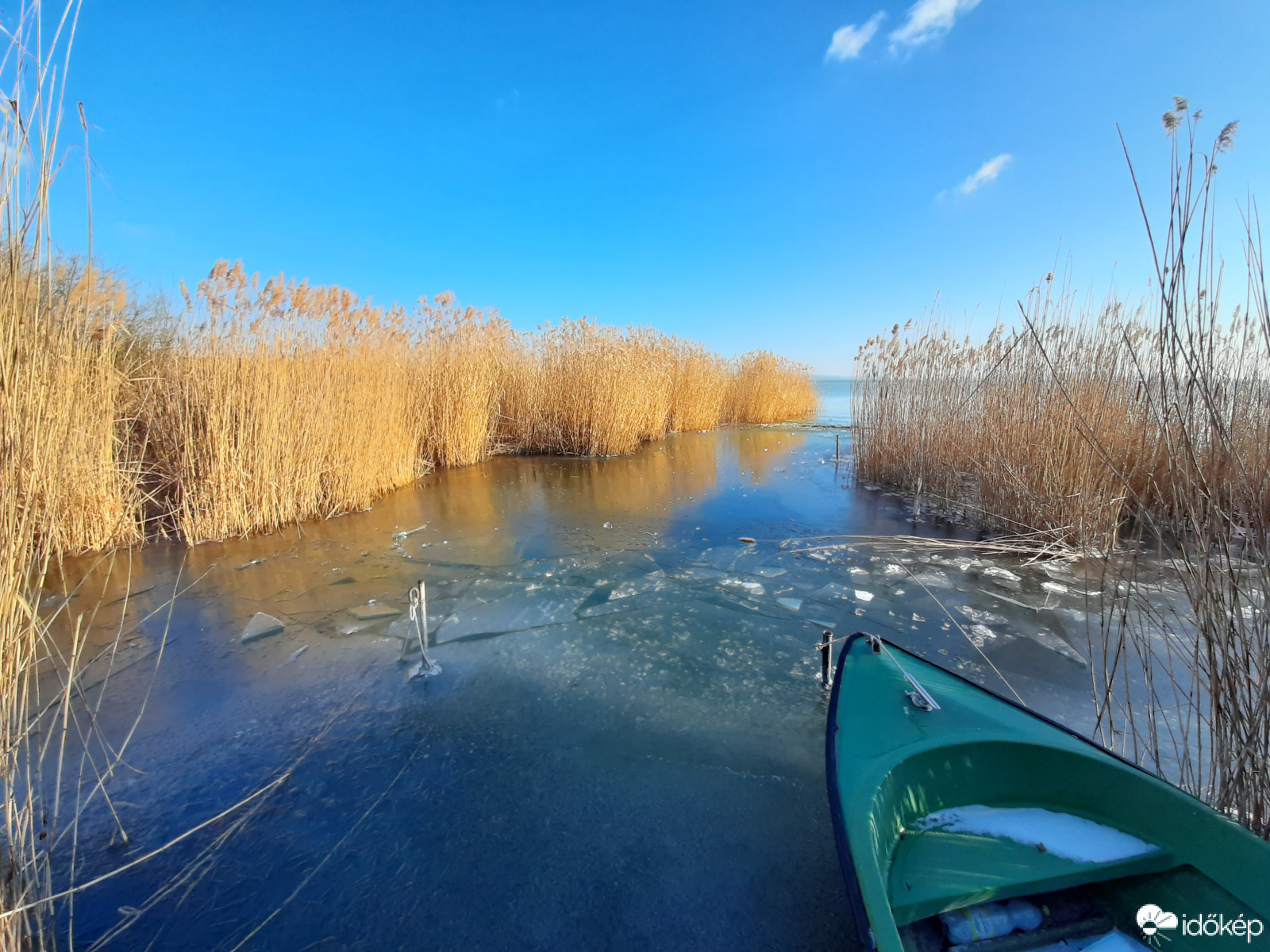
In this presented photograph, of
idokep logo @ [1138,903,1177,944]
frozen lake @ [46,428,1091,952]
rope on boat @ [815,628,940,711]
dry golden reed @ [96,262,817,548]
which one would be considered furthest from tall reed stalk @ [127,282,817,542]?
idokep logo @ [1138,903,1177,944]

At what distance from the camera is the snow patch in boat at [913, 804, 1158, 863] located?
47.5 inches

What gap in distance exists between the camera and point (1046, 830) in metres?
1.30

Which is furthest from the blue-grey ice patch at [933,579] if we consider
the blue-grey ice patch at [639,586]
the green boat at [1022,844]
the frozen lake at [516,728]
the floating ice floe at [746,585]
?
the green boat at [1022,844]

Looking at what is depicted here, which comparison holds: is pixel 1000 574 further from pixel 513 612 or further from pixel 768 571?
pixel 513 612

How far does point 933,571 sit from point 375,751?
12.1 ft

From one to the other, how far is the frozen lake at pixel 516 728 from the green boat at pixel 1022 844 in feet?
1.06

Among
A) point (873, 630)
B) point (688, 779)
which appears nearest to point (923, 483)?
point (873, 630)

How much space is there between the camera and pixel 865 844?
1122mm

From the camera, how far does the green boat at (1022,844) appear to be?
41.8 inches

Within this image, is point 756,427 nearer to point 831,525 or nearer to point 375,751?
point 831,525

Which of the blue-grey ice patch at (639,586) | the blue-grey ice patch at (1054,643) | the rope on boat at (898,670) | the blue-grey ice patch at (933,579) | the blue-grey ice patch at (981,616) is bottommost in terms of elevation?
the blue-grey ice patch at (1054,643)

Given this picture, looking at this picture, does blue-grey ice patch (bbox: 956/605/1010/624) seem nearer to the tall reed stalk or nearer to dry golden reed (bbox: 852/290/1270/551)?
dry golden reed (bbox: 852/290/1270/551)

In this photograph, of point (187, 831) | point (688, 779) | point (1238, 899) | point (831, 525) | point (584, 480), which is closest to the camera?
point (1238, 899)

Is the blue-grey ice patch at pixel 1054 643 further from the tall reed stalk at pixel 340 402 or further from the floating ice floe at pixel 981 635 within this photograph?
the tall reed stalk at pixel 340 402
